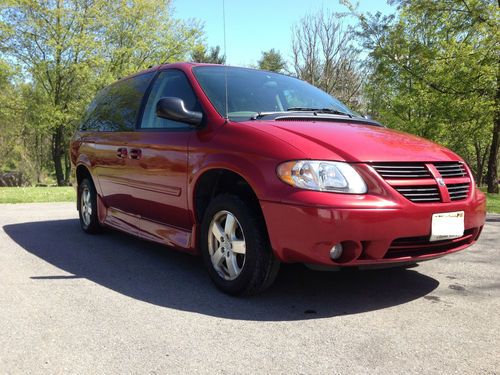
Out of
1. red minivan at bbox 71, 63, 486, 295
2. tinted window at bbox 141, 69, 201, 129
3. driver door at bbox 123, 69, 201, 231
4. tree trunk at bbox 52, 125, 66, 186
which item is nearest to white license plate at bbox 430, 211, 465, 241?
red minivan at bbox 71, 63, 486, 295

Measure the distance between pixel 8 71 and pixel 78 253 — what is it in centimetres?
2459

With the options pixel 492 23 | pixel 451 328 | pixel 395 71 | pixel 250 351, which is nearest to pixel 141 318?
pixel 250 351

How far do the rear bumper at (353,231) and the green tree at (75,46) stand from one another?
25953mm

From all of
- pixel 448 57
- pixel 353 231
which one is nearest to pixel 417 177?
pixel 353 231

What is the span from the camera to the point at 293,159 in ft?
10.0

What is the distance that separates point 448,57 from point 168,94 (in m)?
13.1

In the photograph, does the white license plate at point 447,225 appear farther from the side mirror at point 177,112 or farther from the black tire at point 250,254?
A: the side mirror at point 177,112

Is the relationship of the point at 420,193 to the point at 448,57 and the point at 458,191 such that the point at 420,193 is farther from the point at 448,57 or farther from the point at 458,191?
the point at 448,57

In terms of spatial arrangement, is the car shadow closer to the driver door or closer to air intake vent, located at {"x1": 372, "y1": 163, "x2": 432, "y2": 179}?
the driver door

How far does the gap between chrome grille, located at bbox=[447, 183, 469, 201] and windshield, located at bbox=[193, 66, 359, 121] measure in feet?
4.40

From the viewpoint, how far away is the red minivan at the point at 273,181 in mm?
2984

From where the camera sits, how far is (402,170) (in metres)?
3.15

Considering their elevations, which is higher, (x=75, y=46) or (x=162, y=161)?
(x=75, y=46)

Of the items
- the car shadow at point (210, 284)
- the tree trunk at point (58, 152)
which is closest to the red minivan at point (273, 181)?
the car shadow at point (210, 284)
